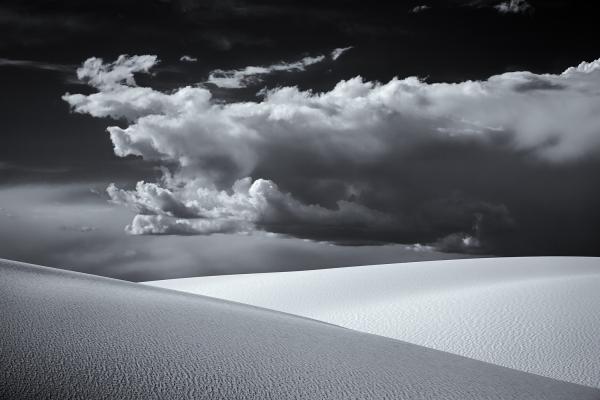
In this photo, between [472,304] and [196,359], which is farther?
[472,304]

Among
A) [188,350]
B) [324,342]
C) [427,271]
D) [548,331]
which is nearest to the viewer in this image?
[188,350]

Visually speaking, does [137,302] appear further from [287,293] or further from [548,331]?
[287,293]

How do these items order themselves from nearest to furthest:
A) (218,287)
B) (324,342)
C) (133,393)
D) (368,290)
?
(133,393) < (324,342) < (368,290) < (218,287)

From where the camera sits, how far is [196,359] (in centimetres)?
444

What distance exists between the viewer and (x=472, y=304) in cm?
1267

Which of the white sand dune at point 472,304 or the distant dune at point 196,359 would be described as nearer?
the distant dune at point 196,359

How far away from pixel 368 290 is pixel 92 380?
48.8ft

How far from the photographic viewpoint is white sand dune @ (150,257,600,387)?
29.0 ft

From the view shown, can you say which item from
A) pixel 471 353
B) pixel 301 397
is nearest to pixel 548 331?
pixel 471 353

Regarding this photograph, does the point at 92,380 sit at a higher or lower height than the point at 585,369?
higher

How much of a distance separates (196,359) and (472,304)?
32.6 ft

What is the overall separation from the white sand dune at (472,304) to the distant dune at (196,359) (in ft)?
9.35

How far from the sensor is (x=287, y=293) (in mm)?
18891

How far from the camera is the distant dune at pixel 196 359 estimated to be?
3566 millimetres
